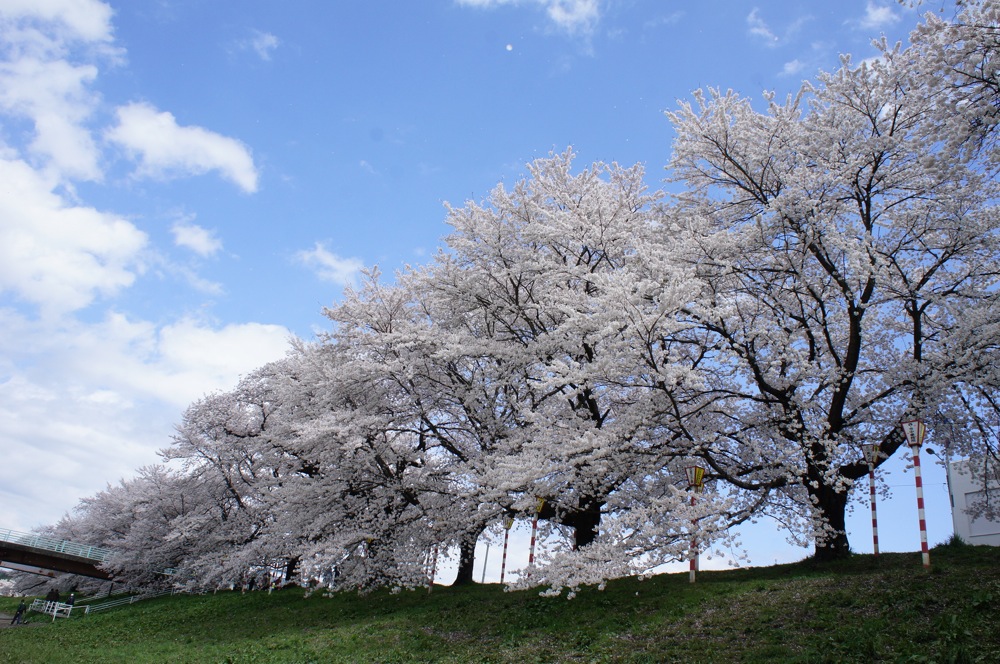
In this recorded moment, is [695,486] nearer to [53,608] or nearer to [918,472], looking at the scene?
[918,472]

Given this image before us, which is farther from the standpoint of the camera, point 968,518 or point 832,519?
point 968,518

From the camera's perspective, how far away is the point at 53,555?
4034 centimetres

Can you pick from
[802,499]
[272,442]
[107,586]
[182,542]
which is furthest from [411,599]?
[107,586]

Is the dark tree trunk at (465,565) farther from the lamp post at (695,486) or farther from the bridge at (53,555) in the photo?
the bridge at (53,555)

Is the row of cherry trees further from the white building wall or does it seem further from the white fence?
the white fence

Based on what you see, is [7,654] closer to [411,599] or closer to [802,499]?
[411,599]

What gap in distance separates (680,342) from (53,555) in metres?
41.8

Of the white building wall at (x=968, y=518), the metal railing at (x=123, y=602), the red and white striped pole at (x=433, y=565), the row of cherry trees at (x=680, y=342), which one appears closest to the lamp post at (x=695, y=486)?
the row of cherry trees at (x=680, y=342)

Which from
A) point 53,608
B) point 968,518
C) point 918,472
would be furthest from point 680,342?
point 53,608

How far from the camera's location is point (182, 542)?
35.1 meters

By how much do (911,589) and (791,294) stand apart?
24.6 feet

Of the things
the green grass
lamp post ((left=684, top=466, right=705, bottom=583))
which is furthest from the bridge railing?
lamp post ((left=684, top=466, right=705, bottom=583))

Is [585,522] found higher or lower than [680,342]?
lower

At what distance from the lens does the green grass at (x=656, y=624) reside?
887 cm
